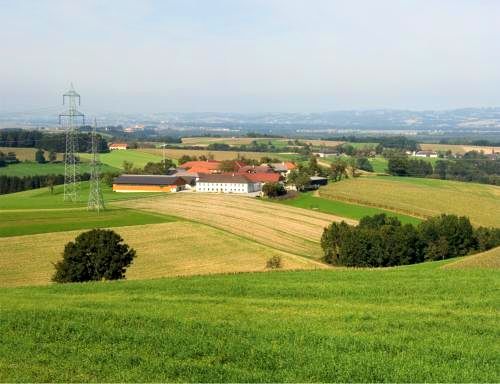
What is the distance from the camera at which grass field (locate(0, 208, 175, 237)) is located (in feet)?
156

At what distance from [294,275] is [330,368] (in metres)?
13.0

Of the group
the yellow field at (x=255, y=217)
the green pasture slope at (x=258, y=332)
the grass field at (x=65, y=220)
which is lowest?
the yellow field at (x=255, y=217)

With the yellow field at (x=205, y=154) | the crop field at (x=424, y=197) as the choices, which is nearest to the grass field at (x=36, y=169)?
the yellow field at (x=205, y=154)

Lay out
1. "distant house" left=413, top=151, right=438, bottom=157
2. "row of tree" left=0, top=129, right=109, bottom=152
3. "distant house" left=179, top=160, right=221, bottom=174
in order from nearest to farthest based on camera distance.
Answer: "distant house" left=179, top=160, right=221, bottom=174
"row of tree" left=0, top=129, right=109, bottom=152
"distant house" left=413, top=151, right=438, bottom=157

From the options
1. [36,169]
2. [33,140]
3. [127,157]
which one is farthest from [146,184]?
[33,140]

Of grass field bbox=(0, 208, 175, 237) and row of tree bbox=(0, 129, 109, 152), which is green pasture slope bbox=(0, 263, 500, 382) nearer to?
grass field bbox=(0, 208, 175, 237)

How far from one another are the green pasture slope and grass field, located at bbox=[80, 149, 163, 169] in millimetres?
95040

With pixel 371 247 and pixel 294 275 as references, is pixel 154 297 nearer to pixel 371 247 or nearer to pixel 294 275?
pixel 294 275

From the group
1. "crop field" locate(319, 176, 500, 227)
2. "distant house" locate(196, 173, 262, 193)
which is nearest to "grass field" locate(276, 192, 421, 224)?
"crop field" locate(319, 176, 500, 227)

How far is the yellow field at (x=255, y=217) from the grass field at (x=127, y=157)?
143 ft

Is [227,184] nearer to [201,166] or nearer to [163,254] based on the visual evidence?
[201,166]

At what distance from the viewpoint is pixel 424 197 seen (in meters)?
71.6

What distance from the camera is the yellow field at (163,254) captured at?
35763 mm

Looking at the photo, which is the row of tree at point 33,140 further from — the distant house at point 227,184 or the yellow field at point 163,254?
the yellow field at point 163,254
